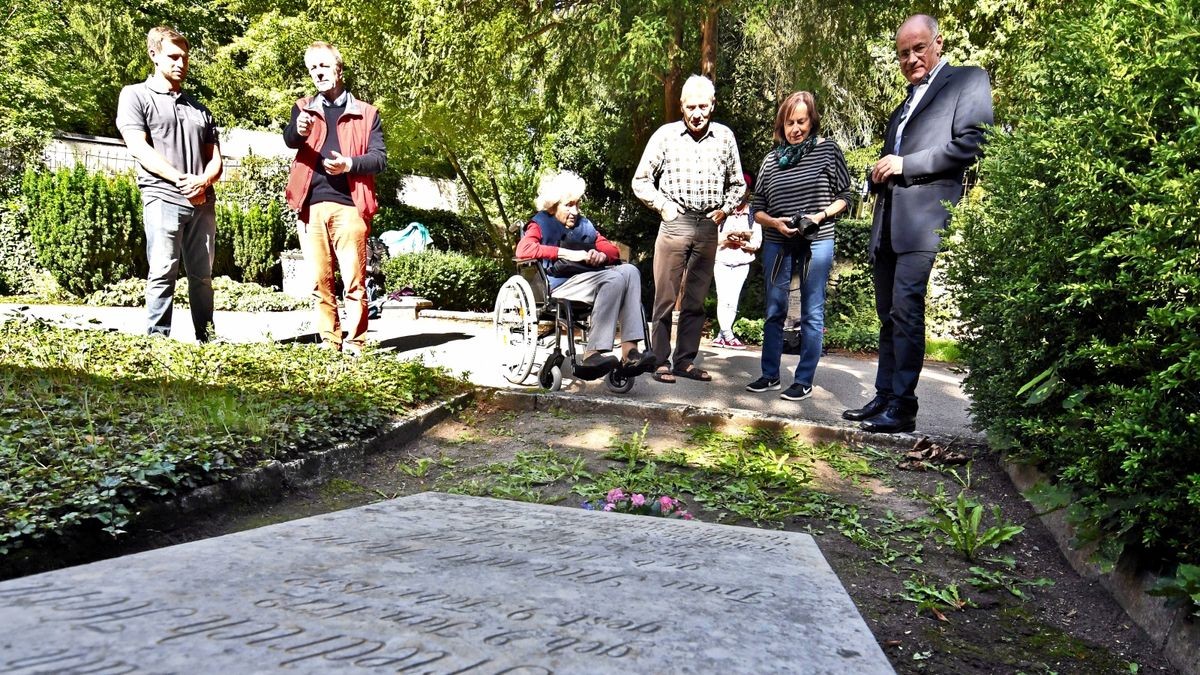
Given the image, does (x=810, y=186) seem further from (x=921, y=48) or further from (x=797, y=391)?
(x=797, y=391)

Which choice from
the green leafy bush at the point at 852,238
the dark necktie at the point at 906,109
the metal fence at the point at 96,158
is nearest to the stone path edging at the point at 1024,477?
the dark necktie at the point at 906,109

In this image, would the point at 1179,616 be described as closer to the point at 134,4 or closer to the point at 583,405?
the point at 583,405

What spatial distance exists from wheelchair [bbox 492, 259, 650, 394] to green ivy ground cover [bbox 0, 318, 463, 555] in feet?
2.07

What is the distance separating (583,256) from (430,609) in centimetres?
443

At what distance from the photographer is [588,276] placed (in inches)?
220

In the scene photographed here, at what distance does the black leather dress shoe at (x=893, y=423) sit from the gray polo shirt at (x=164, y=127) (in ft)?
16.1

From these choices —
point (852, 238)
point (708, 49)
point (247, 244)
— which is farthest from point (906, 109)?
point (247, 244)

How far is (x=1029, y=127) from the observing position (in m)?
3.51

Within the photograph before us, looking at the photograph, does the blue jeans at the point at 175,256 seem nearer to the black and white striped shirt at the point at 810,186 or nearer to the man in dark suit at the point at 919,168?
the black and white striped shirt at the point at 810,186

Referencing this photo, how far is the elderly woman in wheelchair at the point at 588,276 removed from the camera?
5.47 meters

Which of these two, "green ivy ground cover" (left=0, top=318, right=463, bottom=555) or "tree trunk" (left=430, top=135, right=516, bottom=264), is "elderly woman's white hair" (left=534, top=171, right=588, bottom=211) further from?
"tree trunk" (left=430, top=135, right=516, bottom=264)

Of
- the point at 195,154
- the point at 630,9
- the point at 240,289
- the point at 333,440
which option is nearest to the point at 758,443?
the point at 333,440

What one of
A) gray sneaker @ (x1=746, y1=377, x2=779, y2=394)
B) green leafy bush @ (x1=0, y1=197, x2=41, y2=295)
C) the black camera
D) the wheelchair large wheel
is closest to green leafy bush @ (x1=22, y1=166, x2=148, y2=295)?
green leafy bush @ (x1=0, y1=197, x2=41, y2=295)

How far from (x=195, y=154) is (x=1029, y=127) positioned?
5449 mm
